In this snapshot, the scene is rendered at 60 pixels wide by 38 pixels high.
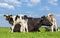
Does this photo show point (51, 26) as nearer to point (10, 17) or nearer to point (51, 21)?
point (51, 21)

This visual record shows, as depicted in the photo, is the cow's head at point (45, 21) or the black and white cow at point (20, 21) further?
the cow's head at point (45, 21)

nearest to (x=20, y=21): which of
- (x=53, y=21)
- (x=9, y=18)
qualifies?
(x=9, y=18)

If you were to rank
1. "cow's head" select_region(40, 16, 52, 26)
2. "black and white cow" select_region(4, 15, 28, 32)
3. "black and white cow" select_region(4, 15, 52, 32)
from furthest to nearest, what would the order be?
"cow's head" select_region(40, 16, 52, 26) < "black and white cow" select_region(4, 15, 52, 32) < "black and white cow" select_region(4, 15, 28, 32)

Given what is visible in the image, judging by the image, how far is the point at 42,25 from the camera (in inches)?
555

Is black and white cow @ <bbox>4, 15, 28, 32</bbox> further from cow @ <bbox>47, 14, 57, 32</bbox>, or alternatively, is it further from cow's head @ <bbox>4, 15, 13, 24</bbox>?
cow @ <bbox>47, 14, 57, 32</bbox>

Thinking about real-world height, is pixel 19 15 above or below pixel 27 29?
above

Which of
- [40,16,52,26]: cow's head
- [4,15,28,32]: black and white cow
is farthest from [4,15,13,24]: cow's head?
[40,16,52,26]: cow's head

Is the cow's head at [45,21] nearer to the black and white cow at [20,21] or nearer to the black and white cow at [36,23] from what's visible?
the black and white cow at [36,23]

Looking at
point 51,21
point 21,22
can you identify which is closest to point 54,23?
point 51,21

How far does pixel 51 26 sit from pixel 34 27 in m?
1.27

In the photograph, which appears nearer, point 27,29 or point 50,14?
point 27,29

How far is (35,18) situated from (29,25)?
734 millimetres

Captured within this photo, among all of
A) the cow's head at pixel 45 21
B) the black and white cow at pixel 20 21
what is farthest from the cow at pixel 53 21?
the black and white cow at pixel 20 21

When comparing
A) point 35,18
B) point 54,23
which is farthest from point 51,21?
point 35,18
